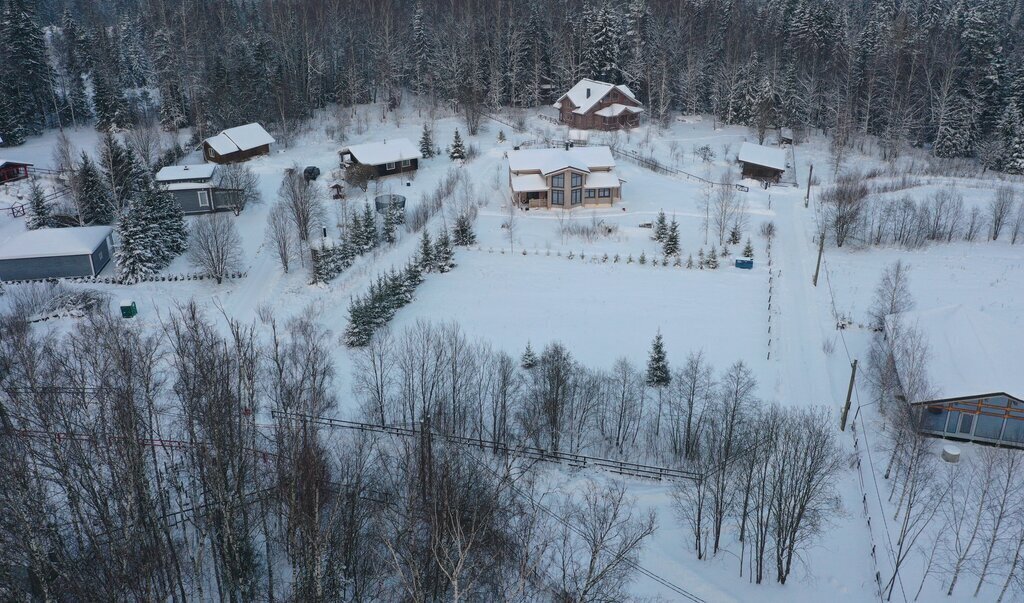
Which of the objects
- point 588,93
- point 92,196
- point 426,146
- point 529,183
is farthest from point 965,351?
point 92,196

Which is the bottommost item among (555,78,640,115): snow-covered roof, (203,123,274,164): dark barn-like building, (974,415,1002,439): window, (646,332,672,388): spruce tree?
(974,415,1002,439): window

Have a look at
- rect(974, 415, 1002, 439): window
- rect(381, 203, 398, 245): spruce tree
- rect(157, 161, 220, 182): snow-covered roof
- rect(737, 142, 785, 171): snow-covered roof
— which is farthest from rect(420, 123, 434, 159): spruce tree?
rect(974, 415, 1002, 439): window

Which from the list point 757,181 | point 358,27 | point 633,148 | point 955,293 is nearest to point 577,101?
point 633,148

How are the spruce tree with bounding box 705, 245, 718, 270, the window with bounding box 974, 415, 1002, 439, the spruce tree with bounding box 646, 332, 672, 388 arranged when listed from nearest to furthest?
1. the window with bounding box 974, 415, 1002, 439
2. the spruce tree with bounding box 646, 332, 672, 388
3. the spruce tree with bounding box 705, 245, 718, 270

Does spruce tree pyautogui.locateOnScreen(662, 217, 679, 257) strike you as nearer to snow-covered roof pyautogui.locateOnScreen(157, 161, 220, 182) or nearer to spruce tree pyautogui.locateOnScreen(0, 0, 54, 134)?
snow-covered roof pyautogui.locateOnScreen(157, 161, 220, 182)

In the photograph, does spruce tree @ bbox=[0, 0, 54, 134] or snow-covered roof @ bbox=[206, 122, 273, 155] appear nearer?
snow-covered roof @ bbox=[206, 122, 273, 155]

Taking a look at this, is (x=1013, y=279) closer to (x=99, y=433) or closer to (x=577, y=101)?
(x=577, y=101)

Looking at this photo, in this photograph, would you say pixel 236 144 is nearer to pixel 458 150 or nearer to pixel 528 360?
pixel 458 150
